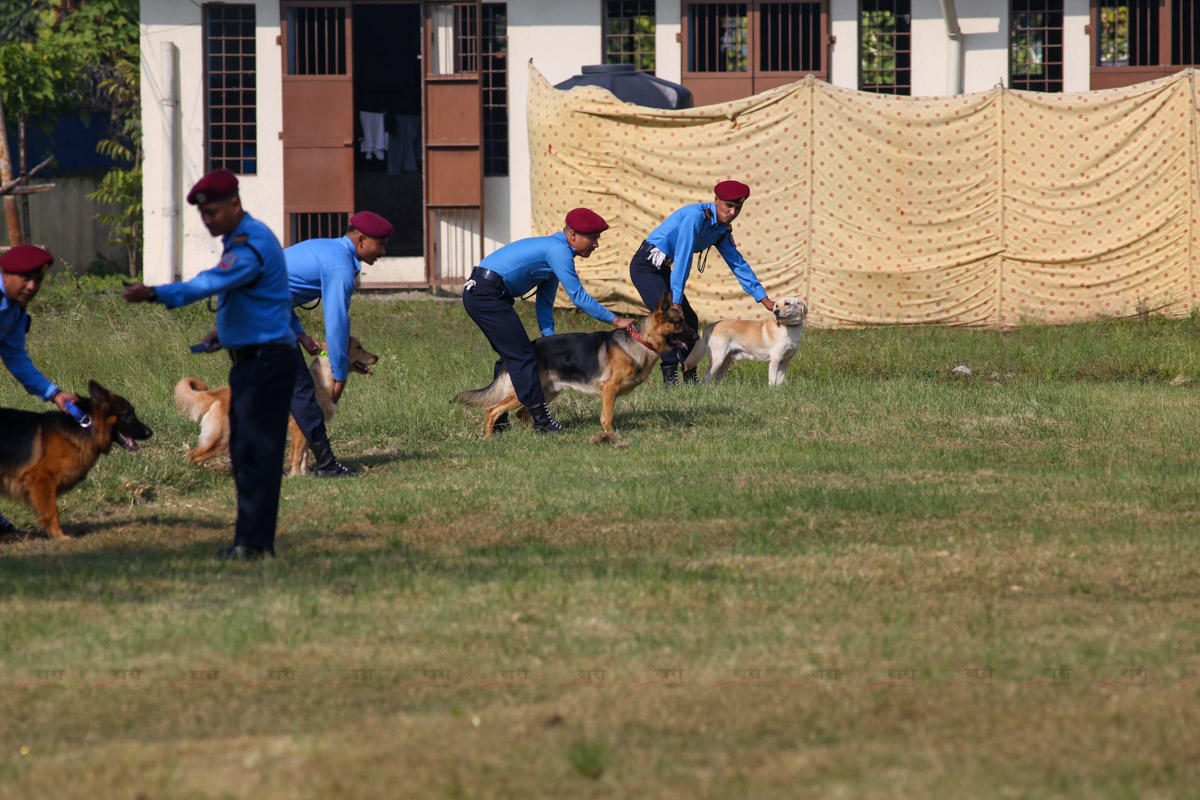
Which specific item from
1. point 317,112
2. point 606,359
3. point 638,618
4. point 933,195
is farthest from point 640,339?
point 317,112

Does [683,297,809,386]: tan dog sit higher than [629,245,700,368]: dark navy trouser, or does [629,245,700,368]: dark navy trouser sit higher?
[629,245,700,368]: dark navy trouser

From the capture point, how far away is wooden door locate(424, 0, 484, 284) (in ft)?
66.2

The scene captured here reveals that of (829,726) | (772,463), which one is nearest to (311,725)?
(829,726)

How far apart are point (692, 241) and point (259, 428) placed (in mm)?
6190

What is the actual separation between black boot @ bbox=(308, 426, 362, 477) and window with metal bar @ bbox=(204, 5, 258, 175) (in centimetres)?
1271

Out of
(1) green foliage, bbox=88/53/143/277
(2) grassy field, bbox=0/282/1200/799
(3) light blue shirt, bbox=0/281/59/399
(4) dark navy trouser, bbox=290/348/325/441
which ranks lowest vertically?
(2) grassy field, bbox=0/282/1200/799

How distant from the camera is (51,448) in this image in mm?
7105

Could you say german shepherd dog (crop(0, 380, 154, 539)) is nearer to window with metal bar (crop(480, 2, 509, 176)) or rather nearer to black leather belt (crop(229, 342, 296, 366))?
black leather belt (crop(229, 342, 296, 366))

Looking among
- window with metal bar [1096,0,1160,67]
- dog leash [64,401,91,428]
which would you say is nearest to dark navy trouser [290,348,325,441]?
dog leash [64,401,91,428]

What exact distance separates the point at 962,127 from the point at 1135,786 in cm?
1444

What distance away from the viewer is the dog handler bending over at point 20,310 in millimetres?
6945

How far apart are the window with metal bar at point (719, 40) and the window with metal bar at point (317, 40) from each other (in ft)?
18.0

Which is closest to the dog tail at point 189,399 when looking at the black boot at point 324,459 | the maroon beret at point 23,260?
the black boot at point 324,459

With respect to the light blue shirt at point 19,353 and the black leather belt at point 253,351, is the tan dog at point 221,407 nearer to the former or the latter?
the light blue shirt at point 19,353
